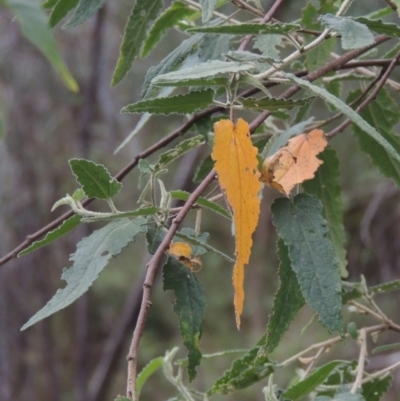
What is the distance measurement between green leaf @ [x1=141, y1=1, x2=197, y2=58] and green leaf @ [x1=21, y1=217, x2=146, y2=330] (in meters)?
0.26

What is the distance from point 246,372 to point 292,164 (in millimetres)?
210

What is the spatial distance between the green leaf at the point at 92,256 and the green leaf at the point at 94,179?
0.08ft

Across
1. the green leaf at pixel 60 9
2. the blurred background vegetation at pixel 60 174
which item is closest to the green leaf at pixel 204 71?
the green leaf at pixel 60 9

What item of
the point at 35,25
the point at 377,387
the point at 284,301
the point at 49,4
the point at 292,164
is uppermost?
the point at 49,4

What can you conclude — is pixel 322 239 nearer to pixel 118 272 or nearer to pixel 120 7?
pixel 120 7

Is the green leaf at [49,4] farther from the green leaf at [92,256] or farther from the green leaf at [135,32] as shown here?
the green leaf at [92,256]

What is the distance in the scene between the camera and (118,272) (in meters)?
3.49

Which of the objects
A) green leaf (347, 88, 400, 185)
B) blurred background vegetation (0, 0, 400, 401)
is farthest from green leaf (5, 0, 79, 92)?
blurred background vegetation (0, 0, 400, 401)

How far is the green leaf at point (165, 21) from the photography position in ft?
2.14

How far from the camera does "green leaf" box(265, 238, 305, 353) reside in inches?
19.9

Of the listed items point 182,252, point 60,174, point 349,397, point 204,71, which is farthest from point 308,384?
point 60,174

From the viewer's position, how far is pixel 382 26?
0.48m

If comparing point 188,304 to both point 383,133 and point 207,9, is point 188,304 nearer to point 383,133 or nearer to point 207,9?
point 207,9

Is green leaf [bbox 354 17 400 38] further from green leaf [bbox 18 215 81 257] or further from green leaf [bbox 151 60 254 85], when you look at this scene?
green leaf [bbox 18 215 81 257]
